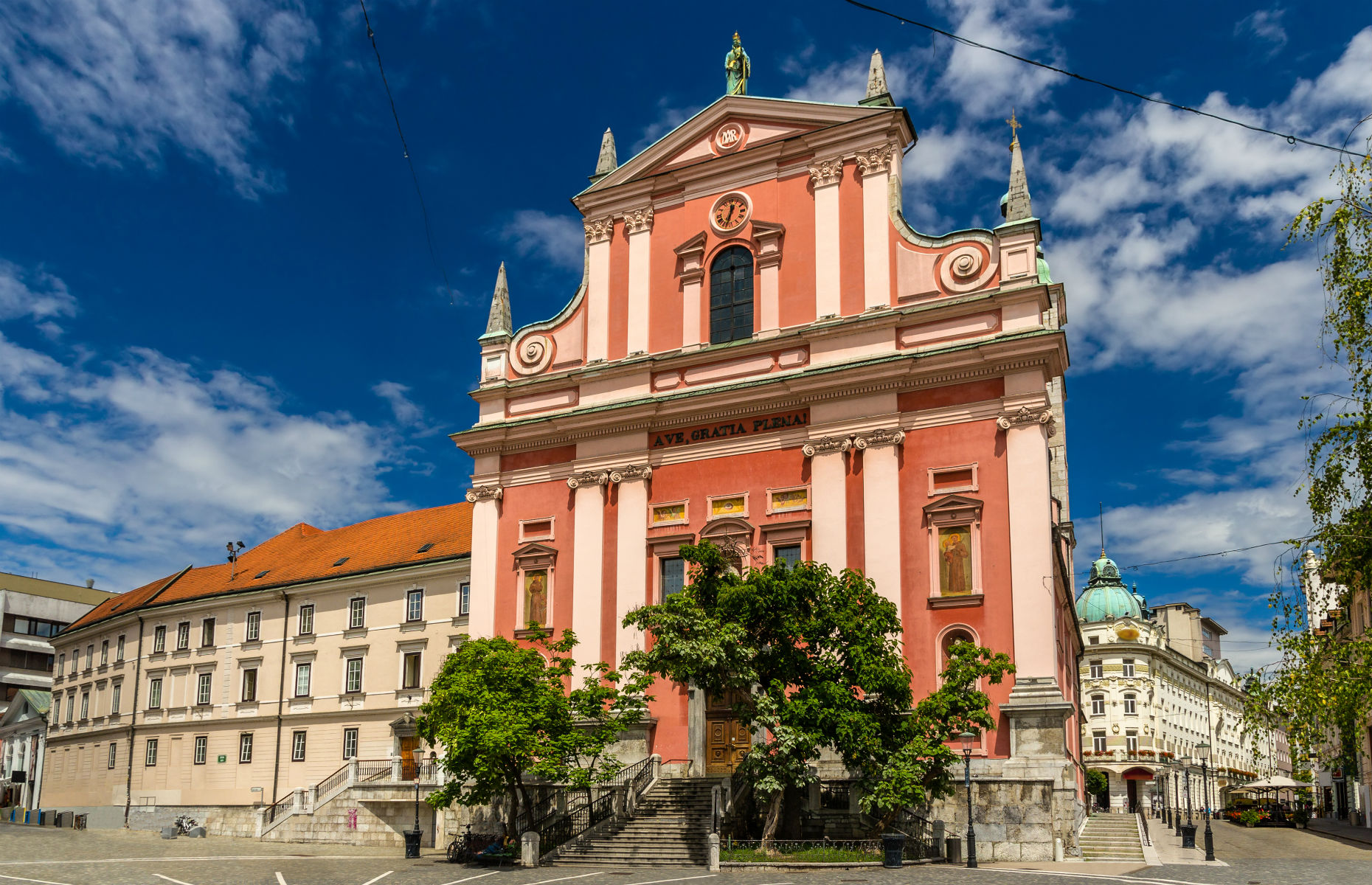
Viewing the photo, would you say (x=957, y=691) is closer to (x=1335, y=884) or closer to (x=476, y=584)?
(x=1335, y=884)

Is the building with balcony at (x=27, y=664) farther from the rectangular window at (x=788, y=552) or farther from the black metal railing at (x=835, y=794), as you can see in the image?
the black metal railing at (x=835, y=794)

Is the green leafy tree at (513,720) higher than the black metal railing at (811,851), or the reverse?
the green leafy tree at (513,720)

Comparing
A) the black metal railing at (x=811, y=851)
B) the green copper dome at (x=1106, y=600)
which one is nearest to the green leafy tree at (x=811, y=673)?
the black metal railing at (x=811, y=851)

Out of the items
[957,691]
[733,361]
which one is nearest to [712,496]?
[733,361]

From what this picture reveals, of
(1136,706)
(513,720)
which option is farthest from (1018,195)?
(1136,706)

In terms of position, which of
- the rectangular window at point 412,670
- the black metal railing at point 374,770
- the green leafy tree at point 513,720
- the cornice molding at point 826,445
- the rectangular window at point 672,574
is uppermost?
the cornice molding at point 826,445

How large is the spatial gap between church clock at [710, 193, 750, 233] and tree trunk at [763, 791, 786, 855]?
16841mm

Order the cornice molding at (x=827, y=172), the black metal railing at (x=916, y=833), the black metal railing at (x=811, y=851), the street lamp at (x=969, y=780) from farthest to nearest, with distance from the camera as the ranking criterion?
the cornice molding at (x=827, y=172) → the black metal railing at (x=916, y=833) → the street lamp at (x=969, y=780) → the black metal railing at (x=811, y=851)

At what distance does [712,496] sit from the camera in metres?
32.1

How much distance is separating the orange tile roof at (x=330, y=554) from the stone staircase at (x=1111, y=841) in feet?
79.4

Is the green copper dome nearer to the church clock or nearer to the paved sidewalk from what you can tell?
the paved sidewalk

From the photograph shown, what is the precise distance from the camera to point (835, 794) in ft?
86.7

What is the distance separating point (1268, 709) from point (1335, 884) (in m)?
5.92

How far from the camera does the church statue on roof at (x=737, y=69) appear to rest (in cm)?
3675
